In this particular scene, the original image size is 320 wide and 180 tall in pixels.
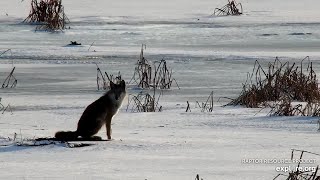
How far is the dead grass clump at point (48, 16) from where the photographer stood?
1939cm

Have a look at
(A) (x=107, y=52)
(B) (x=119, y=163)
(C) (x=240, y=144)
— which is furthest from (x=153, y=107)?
(A) (x=107, y=52)

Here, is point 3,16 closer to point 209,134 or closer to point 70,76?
point 70,76

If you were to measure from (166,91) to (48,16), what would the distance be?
29.5ft

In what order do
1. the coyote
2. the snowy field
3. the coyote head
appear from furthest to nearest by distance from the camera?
the coyote head
the coyote
the snowy field

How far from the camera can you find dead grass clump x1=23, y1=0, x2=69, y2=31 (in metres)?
19.4

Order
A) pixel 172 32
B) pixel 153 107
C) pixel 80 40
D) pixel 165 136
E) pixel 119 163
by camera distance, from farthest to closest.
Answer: pixel 172 32, pixel 80 40, pixel 153 107, pixel 165 136, pixel 119 163

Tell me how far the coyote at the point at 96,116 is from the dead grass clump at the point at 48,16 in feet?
39.5

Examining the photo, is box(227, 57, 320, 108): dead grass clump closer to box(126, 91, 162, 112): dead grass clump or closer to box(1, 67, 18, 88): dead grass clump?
box(126, 91, 162, 112): dead grass clump

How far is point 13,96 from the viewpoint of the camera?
1046 centimetres

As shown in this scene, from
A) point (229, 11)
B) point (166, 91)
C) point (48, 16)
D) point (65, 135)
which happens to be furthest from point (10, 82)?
point (229, 11)

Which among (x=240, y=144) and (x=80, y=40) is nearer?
(x=240, y=144)

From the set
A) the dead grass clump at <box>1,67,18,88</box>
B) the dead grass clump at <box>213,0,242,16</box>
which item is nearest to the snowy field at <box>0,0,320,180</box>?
the dead grass clump at <box>1,67,18,88</box>

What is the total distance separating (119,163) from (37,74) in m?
7.62

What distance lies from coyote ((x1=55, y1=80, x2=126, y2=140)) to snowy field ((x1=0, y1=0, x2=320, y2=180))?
20 cm
